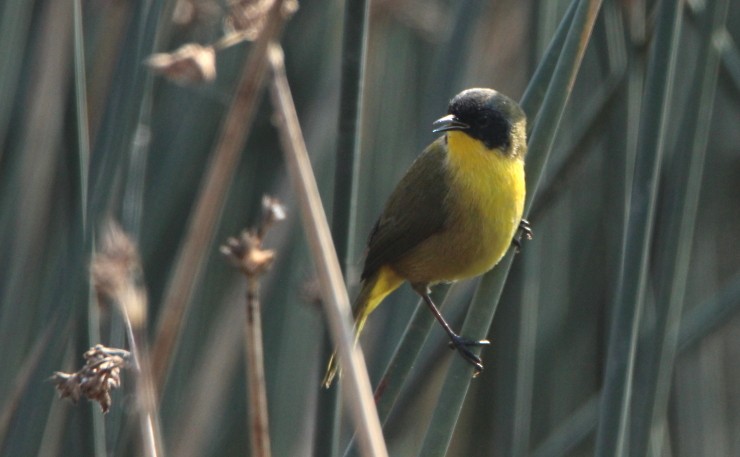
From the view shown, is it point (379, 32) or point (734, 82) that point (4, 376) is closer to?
point (379, 32)

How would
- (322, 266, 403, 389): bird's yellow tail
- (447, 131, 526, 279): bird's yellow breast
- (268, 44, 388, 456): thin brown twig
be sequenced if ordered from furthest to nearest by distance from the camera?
(322, 266, 403, 389): bird's yellow tail
(447, 131, 526, 279): bird's yellow breast
(268, 44, 388, 456): thin brown twig

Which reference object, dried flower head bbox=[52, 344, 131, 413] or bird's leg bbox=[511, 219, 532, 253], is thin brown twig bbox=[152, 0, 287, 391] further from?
bird's leg bbox=[511, 219, 532, 253]

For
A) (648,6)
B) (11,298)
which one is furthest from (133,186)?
(648,6)

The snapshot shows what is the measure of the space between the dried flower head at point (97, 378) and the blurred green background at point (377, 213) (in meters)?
0.51

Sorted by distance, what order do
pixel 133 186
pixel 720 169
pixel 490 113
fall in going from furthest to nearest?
pixel 720 169
pixel 490 113
pixel 133 186

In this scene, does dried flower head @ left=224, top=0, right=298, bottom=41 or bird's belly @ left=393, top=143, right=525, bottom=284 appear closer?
dried flower head @ left=224, top=0, right=298, bottom=41

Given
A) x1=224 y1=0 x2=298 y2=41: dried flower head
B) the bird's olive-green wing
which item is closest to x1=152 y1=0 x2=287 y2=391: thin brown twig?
x1=224 y1=0 x2=298 y2=41: dried flower head

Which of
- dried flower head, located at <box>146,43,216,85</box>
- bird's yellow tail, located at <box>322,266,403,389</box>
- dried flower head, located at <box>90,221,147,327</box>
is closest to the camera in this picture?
dried flower head, located at <box>90,221,147,327</box>

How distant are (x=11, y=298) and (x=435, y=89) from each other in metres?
1.26

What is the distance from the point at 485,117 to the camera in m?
2.48

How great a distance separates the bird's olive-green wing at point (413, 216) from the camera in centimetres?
254

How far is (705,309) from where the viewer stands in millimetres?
2549

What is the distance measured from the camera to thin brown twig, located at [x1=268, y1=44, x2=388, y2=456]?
4.11ft

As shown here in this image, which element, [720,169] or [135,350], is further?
[720,169]
